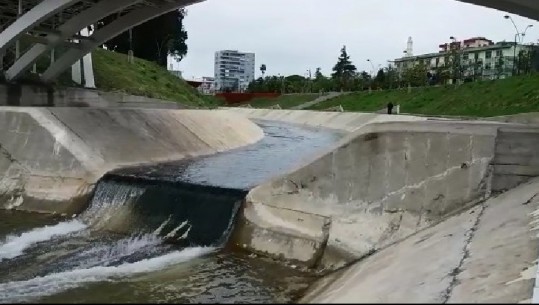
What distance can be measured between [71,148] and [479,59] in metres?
75.1

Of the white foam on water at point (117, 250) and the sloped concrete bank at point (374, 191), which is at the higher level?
the sloped concrete bank at point (374, 191)

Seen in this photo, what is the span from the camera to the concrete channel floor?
5950 mm

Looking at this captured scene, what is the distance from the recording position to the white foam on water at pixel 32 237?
1191 cm

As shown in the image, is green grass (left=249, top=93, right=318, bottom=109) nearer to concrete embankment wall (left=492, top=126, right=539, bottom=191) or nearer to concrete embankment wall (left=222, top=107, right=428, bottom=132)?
concrete embankment wall (left=222, top=107, right=428, bottom=132)

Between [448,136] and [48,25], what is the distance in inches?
995

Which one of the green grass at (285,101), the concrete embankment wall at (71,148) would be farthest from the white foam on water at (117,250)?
the green grass at (285,101)

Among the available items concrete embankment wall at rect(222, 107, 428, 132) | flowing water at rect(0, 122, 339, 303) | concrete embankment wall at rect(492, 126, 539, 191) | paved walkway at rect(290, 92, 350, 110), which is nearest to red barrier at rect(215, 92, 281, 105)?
paved walkway at rect(290, 92, 350, 110)

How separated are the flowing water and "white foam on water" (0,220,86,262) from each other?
21 millimetres

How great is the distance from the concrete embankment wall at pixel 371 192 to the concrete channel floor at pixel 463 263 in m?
0.71

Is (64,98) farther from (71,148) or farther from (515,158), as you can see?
(515,158)

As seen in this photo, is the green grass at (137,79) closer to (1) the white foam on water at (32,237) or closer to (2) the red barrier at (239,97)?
(1) the white foam on water at (32,237)

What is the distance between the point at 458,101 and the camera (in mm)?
46125

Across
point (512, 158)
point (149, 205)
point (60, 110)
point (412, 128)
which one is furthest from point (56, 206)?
point (512, 158)

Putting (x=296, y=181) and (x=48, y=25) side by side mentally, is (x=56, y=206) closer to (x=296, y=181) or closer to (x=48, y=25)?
(x=296, y=181)
